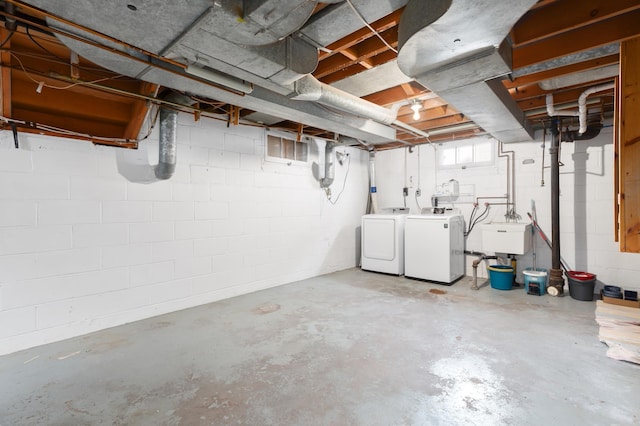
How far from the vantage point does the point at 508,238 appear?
156 inches

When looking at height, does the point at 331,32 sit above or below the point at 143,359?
above

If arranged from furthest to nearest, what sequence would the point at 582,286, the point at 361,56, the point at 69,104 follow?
the point at 582,286
the point at 69,104
the point at 361,56

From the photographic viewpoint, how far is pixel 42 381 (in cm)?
193

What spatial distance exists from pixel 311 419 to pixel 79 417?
1305 mm

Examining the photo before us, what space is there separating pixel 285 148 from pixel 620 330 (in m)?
4.27

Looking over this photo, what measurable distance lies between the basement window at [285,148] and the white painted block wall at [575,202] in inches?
108

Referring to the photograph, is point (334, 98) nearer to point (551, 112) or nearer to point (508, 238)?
point (551, 112)

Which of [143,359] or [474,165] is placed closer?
[143,359]

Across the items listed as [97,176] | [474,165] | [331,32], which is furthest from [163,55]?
[474,165]

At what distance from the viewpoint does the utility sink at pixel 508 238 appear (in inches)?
152

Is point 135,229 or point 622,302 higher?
point 135,229

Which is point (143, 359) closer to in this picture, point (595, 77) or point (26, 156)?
point (26, 156)

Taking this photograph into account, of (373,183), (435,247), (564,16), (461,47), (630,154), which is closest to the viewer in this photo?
(630,154)

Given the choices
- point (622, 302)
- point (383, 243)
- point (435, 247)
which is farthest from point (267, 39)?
point (622, 302)
